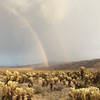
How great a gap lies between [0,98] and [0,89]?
0.60 metres

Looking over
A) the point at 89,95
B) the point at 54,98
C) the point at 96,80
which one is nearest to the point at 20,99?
the point at 54,98

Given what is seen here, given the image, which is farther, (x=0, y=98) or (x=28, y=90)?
(x=28, y=90)

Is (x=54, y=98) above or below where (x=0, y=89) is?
below

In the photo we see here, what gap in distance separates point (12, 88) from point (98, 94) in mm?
5603

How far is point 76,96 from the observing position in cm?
754

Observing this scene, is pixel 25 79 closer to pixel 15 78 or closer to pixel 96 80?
pixel 15 78

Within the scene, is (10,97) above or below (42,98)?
above

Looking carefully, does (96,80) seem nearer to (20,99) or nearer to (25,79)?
(25,79)

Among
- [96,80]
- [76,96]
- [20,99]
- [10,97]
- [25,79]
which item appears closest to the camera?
[76,96]

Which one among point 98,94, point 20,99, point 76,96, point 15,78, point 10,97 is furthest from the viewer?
point 15,78

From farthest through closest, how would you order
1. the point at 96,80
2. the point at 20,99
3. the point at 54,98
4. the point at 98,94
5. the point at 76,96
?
the point at 96,80, the point at 54,98, the point at 20,99, the point at 76,96, the point at 98,94

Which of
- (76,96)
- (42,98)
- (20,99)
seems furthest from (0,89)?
(76,96)

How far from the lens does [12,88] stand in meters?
9.60

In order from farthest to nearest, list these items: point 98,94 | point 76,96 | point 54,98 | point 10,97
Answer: point 54,98, point 10,97, point 76,96, point 98,94
